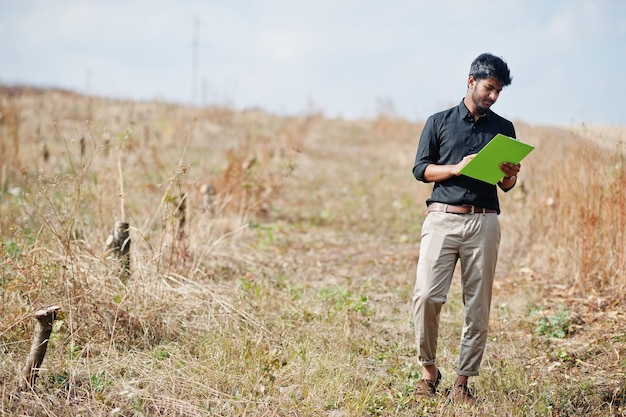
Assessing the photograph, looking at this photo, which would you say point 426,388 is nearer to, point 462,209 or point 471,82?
point 462,209

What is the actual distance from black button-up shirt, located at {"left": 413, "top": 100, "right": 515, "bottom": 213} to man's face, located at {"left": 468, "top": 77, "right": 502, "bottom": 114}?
0.32 feet

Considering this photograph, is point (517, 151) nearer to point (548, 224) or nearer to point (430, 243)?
point (430, 243)

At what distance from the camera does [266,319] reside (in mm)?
4172

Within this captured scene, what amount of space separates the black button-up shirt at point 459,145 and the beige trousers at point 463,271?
96 mm

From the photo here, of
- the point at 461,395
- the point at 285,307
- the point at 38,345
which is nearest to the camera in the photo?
the point at 38,345

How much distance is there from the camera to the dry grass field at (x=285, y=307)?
3.17 meters

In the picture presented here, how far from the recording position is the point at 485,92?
3.00 meters

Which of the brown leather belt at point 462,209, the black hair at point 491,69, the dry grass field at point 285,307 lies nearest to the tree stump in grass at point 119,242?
the dry grass field at point 285,307

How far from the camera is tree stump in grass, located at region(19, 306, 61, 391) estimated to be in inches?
113

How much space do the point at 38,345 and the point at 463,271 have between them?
2.25 metres

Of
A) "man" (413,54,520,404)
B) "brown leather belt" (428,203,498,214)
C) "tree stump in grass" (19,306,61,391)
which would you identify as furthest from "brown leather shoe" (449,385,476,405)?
"tree stump in grass" (19,306,61,391)

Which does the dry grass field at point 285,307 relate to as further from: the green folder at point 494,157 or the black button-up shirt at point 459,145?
the green folder at point 494,157

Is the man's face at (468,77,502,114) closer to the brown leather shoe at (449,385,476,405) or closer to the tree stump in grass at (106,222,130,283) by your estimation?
the brown leather shoe at (449,385,476,405)

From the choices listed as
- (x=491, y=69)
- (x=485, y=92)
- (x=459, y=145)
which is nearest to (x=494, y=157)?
(x=459, y=145)
